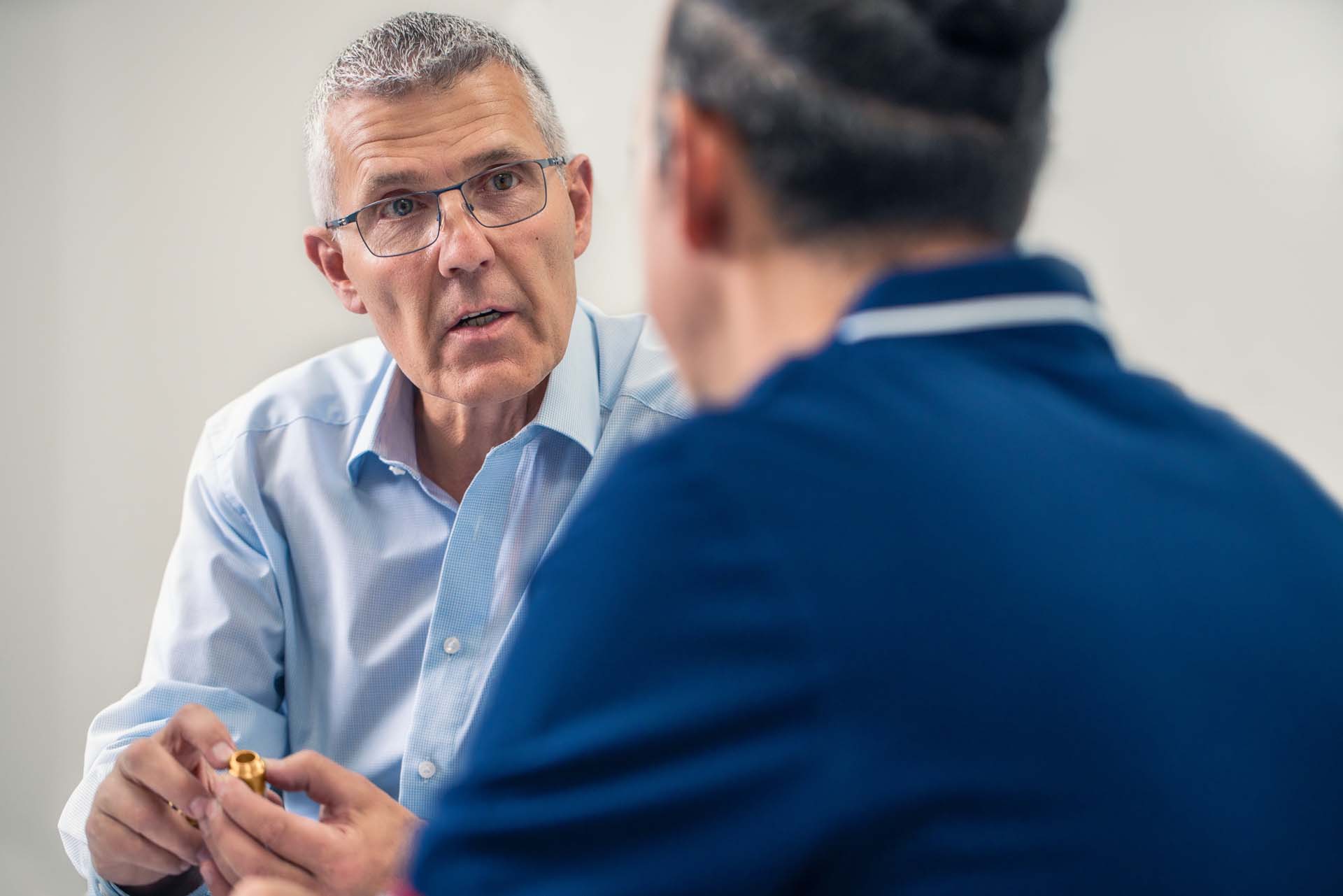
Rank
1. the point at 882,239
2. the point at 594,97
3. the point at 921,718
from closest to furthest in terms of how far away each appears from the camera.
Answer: the point at 921,718, the point at 882,239, the point at 594,97

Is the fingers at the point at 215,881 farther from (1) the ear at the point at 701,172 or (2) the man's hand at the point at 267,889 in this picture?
(1) the ear at the point at 701,172

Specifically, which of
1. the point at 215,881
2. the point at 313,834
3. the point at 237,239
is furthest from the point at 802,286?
the point at 237,239

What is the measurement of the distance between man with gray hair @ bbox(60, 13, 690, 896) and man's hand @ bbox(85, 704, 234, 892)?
100 millimetres

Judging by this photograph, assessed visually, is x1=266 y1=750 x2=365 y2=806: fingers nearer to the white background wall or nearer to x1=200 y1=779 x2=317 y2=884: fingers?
x1=200 y1=779 x2=317 y2=884: fingers

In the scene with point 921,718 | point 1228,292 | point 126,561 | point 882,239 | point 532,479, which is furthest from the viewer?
point 126,561

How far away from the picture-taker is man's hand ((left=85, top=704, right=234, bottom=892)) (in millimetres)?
1337

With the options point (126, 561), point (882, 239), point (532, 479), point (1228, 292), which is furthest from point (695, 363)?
point (126, 561)

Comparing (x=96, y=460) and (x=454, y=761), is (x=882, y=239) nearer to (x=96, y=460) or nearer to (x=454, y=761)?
(x=454, y=761)

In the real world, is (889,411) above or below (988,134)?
below

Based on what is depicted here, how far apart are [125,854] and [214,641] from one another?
334mm

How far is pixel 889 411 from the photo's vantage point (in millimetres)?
603

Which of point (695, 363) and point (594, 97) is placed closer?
point (695, 363)

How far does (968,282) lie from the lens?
2.17ft

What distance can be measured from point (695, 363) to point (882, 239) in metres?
0.14
